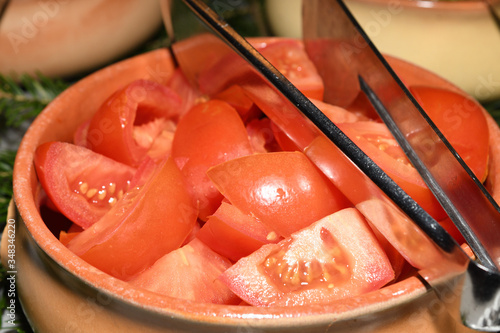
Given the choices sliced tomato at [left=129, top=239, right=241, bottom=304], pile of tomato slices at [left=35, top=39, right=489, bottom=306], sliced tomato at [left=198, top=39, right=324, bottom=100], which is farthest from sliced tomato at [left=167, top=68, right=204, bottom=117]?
sliced tomato at [left=129, top=239, right=241, bottom=304]

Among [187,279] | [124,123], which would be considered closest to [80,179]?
[124,123]

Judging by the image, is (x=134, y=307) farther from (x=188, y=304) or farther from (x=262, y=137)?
(x=262, y=137)

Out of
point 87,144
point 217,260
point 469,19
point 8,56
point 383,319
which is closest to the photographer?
point 383,319

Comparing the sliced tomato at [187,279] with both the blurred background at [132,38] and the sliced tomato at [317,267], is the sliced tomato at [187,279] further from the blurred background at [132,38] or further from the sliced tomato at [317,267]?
the blurred background at [132,38]

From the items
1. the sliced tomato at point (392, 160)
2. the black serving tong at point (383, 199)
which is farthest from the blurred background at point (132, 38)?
the sliced tomato at point (392, 160)

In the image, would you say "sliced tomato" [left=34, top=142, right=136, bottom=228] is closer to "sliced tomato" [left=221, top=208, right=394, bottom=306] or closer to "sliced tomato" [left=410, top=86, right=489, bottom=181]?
"sliced tomato" [left=221, top=208, right=394, bottom=306]

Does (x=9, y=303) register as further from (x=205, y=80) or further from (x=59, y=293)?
(x=205, y=80)

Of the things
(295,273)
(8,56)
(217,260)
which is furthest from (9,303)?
(8,56)

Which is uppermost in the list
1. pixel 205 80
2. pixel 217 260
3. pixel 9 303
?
pixel 205 80
